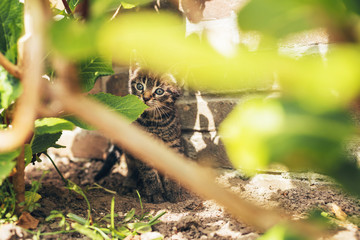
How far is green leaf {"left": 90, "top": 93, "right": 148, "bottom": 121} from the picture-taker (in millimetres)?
1026

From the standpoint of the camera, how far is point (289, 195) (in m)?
1.27

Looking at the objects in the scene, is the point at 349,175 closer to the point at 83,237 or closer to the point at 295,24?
the point at 295,24

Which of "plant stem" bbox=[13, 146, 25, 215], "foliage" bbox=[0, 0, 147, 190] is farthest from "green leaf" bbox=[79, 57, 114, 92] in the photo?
"plant stem" bbox=[13, 146, 25, 215]

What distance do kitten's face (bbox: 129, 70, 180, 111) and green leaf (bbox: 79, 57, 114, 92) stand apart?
0.57m

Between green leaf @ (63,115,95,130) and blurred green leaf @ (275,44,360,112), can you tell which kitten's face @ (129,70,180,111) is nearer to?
green leaf @ (63,115,95,130)

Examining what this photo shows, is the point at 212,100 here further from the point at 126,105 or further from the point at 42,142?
the point at 42,142

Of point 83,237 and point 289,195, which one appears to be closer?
point 83,237

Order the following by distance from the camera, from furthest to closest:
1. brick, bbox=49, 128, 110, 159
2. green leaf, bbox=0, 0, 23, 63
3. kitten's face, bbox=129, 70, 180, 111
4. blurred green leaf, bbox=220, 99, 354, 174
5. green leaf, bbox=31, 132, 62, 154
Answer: brick, bbox=49, 128, 110, 159
kitten's face, bbox=129, 70, 180, 111
green leaf, bbox=31, 132, 62, 154
green leaf, bbox=0, 0, 23, 63
blurred green leaf, bbox=220, 99, 354, 174

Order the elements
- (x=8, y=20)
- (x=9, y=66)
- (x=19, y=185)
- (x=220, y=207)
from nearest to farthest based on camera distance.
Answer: (x=9, y=66), (x=8, y=20), (x=19, y=185), (x=220, y=207)

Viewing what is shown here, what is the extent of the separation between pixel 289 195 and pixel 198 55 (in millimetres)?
1174

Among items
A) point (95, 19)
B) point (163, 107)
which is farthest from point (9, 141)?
point (163, 107)

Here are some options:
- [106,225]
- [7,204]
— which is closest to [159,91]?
[106,225]

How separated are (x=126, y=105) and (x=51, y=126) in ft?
0.88

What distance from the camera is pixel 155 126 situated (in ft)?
5.45
